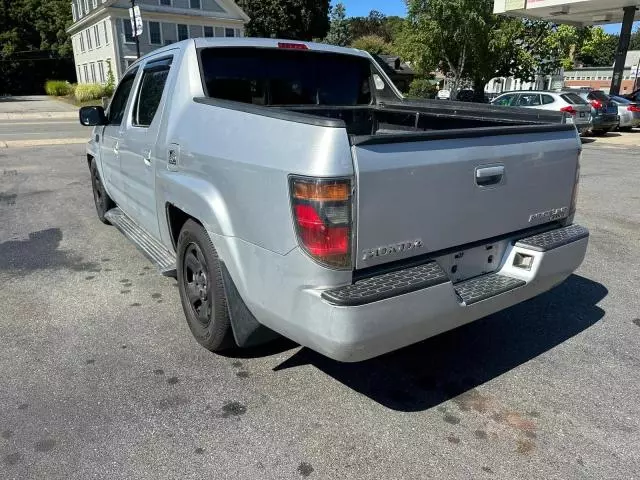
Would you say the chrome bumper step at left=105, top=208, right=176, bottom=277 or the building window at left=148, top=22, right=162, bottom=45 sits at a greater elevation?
the building window at left=148, top=22, right=162, bottom=45

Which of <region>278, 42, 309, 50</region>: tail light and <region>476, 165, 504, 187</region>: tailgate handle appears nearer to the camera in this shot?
<region>476, 165, 504, 187</region>: tailgate handle

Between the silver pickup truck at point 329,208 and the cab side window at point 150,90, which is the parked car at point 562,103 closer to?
the silver pickup truck at point 329,208

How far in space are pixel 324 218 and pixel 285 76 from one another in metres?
2.20

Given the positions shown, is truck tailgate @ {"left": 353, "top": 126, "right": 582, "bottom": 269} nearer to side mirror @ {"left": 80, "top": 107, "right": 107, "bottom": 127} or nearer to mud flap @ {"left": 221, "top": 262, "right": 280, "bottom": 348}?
mud flap @ {"left": 221, "top": 262, "right": 280, "bottom": 348}

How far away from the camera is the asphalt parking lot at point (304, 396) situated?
8.06 feet

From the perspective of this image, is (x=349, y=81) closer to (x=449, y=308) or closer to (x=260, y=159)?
(x=260, y=159)

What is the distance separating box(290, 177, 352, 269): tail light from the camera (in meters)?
2.25

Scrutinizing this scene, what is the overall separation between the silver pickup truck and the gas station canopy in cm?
2062

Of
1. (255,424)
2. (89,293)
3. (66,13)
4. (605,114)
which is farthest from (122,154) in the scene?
(66,13)

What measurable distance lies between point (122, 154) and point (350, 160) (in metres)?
3.05

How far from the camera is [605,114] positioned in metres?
17.1

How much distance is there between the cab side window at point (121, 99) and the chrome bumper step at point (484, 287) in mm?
3415

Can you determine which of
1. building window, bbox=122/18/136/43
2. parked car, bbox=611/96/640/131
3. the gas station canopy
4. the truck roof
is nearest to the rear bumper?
the truck roof

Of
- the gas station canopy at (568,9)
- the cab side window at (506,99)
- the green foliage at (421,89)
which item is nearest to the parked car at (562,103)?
the cab side window at (506,99)
